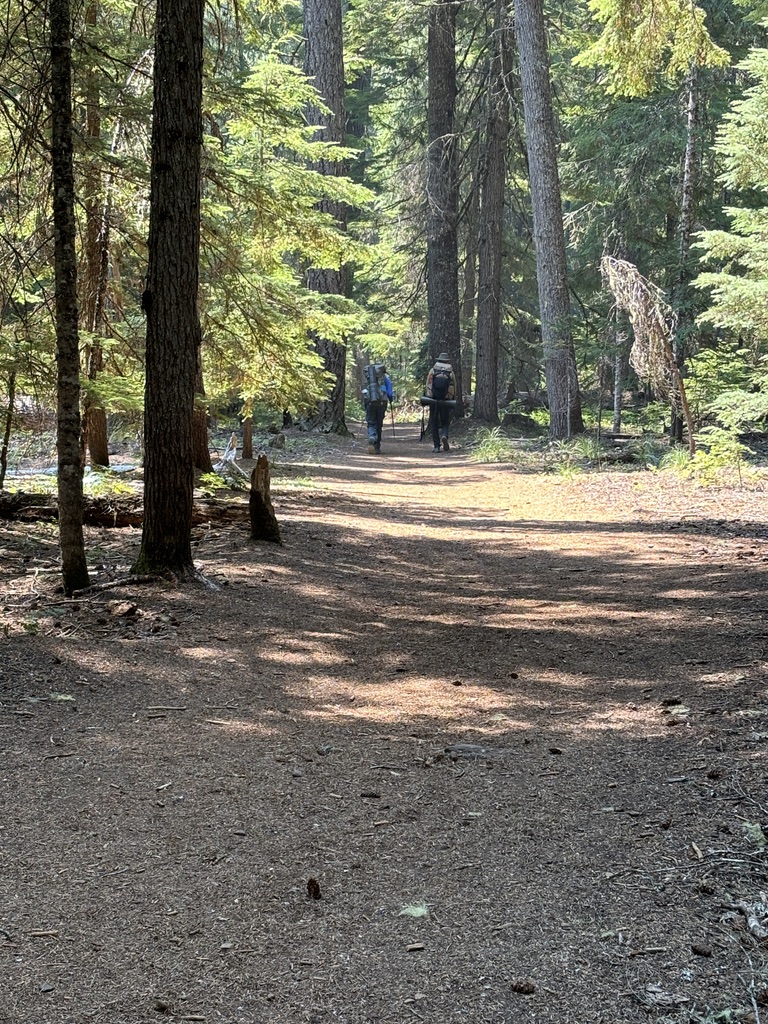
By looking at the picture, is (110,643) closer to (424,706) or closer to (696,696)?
(424,706)

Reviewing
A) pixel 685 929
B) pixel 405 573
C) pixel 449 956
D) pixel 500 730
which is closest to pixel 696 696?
pixel 500 730

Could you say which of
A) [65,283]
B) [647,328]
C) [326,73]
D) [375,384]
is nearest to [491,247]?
[375,384]

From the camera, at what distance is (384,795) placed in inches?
154

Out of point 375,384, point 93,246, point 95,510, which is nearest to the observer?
point 95,510

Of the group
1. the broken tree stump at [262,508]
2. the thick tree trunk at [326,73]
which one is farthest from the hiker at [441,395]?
the broken tree stump at [262,508]

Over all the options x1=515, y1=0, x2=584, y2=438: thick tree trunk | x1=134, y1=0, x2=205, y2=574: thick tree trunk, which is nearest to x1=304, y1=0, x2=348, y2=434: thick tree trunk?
x1=515, y1=0, x2=584, y2=438: thick tree trunk

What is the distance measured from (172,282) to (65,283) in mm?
887

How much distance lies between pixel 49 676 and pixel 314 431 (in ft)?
56.7

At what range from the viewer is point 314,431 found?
2225 centimetres

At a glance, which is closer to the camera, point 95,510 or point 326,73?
point 95,510

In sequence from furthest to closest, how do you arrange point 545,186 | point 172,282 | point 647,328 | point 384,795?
point 545,186 → point 647,328 → point 172,282 → point 384,795

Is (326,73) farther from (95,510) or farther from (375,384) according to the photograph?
(95,510)

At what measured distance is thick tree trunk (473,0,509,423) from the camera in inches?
949

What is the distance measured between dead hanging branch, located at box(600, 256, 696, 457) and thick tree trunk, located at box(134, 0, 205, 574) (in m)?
7.97
